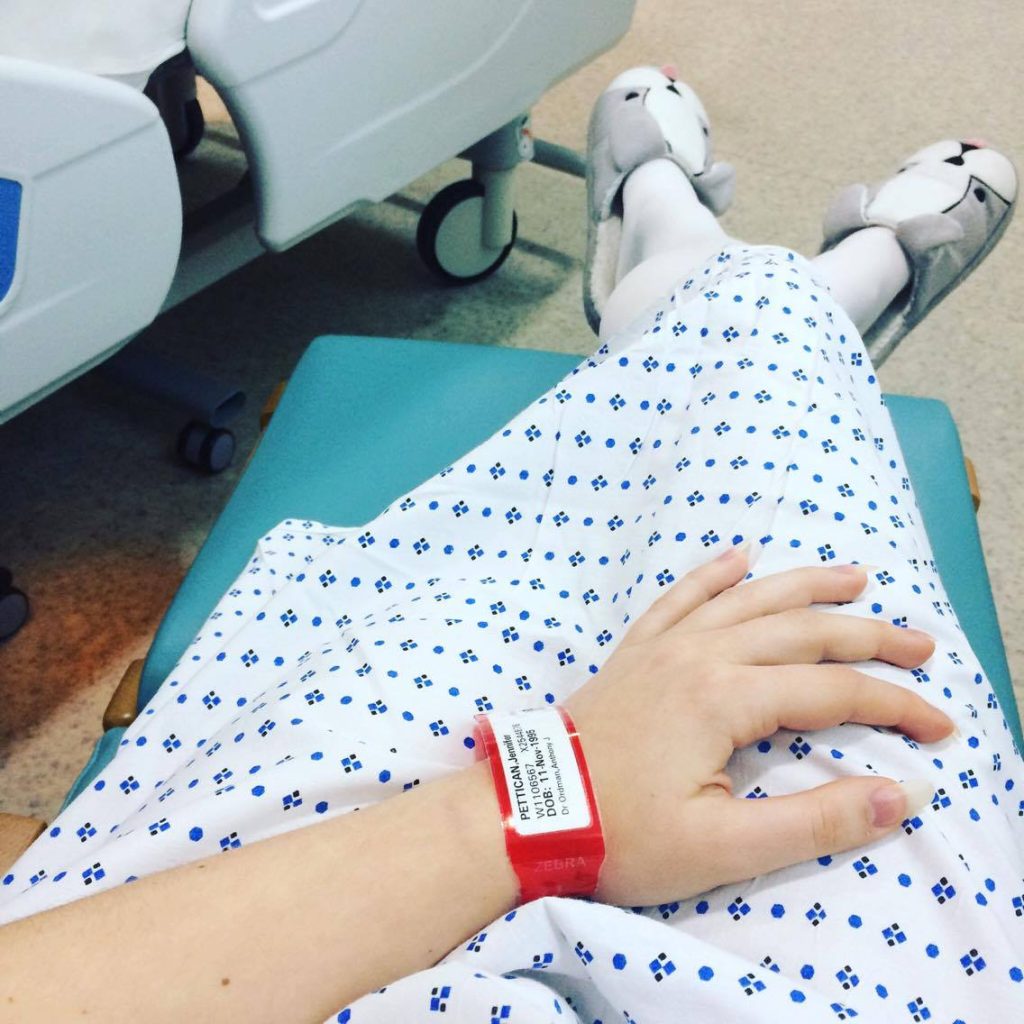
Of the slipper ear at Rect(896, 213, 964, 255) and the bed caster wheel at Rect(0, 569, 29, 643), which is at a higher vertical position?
the slipper ear at Rect(896, 213, 964, 255)

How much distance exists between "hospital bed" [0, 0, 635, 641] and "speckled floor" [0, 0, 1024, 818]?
0.09 metres

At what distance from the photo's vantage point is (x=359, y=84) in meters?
1.04

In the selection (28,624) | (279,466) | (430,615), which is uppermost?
(430,615)

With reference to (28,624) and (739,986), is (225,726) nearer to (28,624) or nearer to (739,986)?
(739,986)

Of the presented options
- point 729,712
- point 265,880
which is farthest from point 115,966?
point 729,712

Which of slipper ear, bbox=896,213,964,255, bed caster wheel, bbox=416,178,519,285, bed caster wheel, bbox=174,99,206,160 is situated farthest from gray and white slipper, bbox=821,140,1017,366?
bed caster wheel, bbox=174,99,206,160

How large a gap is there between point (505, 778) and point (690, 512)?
221 mm

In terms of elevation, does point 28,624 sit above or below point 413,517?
below

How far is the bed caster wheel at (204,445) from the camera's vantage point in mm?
1281

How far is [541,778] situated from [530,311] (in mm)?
1200

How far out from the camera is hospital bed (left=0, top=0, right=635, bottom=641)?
0.80 metres

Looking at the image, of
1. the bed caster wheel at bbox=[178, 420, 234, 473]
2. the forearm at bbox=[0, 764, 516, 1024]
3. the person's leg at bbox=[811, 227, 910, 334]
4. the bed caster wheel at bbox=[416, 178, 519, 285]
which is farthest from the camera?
the bed caster wheel at bbox=[416, 178, 519, 285]

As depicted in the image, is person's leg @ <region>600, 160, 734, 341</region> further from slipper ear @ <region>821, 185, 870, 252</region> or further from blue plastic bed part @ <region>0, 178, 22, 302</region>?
blue plastic bed part @ <region>0, 178, 22, 302</region>

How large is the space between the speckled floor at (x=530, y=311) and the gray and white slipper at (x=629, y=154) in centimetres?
33
